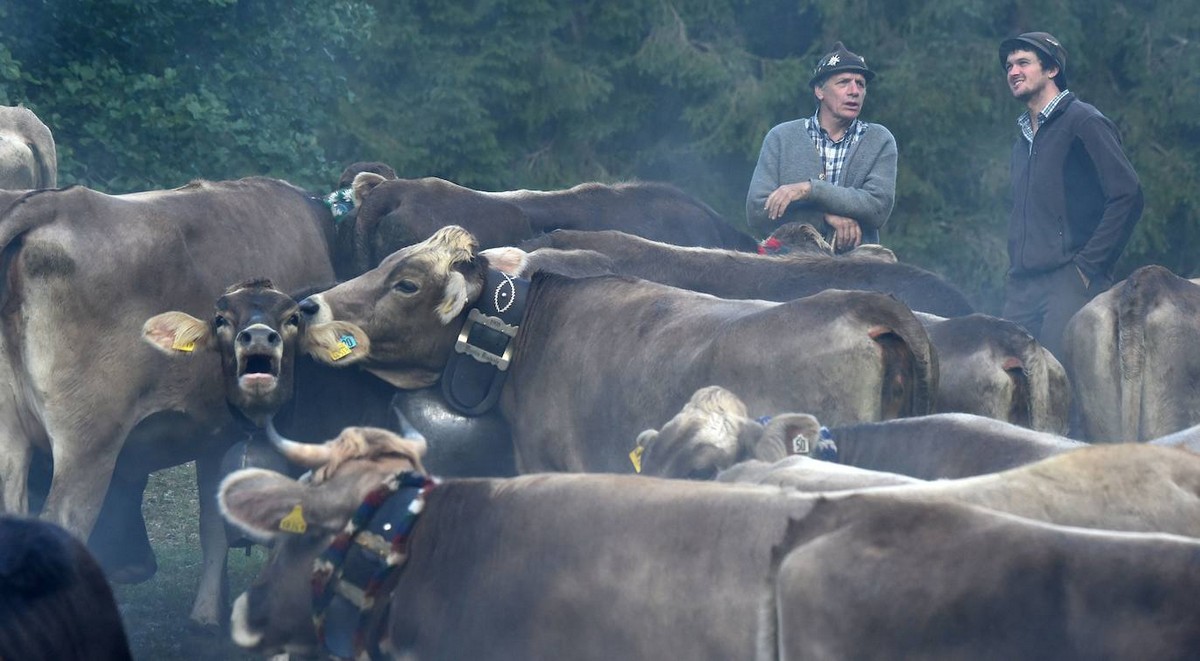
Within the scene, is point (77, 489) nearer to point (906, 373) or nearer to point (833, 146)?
point (906, 373)

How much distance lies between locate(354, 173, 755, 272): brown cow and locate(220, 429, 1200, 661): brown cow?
4033 mm

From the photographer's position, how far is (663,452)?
4.82m

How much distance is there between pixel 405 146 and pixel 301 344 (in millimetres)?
11140

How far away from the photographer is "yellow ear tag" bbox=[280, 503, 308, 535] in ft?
13.1

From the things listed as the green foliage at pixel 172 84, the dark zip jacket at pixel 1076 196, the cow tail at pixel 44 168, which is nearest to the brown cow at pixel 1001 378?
the dark zip jacket at pixel 1076 196

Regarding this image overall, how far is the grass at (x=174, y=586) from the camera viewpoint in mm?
6660

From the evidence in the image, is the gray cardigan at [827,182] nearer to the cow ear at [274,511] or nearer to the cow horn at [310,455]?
the cow horn at [310,455]

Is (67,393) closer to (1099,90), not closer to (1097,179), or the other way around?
(1097,179)

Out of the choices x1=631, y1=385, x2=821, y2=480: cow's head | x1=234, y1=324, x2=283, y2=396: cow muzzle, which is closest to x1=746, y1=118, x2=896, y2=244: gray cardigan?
x1=234, y1=324, x2=283, y2=396: cow muzzle

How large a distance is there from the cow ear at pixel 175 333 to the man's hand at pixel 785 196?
314 centimetres

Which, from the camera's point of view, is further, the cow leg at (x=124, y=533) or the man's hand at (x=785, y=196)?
the man's hand at (x=785, y=196)

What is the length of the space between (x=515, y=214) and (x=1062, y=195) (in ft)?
9.68

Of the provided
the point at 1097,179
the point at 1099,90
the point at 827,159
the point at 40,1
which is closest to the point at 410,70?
the point at 40,1

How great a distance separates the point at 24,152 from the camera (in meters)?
9.45
